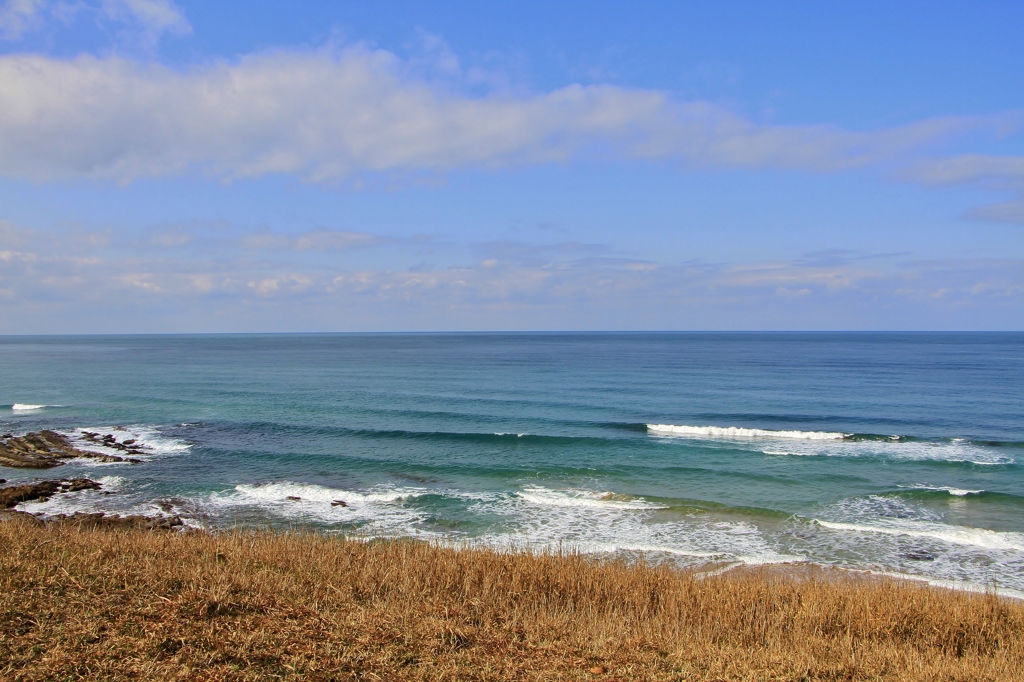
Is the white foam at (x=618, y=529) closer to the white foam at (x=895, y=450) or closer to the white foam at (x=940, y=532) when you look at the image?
the white foam at (x=940, y=532)

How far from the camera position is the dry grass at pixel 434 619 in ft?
22.7

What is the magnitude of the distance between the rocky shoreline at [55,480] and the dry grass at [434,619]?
8018 millimetres

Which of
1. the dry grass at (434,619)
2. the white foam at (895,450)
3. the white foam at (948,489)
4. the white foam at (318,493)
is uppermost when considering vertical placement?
the dry grass at (434,619)

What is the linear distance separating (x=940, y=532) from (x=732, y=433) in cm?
1634

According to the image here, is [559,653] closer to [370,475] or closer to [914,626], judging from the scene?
[914,626]

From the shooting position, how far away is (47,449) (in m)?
31.0

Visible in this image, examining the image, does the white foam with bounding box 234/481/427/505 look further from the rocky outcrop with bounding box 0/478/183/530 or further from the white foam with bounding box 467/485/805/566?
the rocky outcrop with bounding box 0/478/183/530

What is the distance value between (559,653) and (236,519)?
1630 centimetres

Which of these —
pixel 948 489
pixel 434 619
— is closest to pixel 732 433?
pixel 948 489

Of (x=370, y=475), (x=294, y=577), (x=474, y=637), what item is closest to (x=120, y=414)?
(x=370, y=475)

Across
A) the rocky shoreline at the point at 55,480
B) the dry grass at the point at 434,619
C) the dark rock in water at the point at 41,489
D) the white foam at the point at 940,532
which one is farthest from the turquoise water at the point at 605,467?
the dry grass at the point at 434,619

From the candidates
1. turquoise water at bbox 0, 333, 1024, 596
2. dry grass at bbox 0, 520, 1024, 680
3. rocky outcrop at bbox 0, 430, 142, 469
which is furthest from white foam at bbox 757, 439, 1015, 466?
rocky outcrop at bbox 0, 430, 142, 469

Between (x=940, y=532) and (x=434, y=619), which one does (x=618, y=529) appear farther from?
(x=434, y=619)

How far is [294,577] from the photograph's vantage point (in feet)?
31.5
